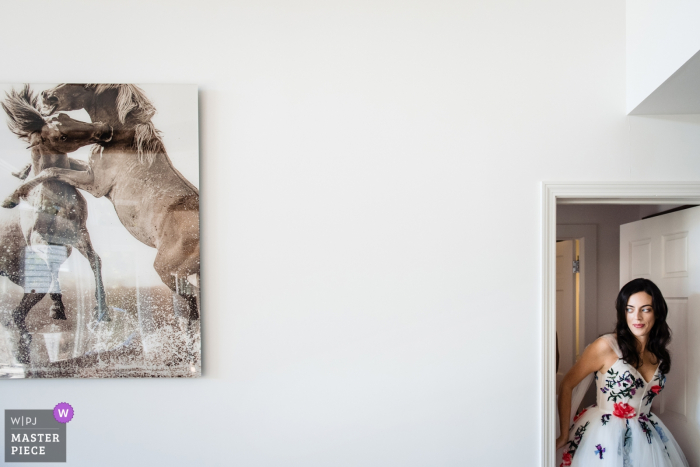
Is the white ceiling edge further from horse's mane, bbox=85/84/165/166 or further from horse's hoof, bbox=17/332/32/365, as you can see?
horse's hoof, bbox=17/332/32/365

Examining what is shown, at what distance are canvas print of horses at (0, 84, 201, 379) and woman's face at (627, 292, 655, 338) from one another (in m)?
2.09

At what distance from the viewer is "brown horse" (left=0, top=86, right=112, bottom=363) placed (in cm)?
216

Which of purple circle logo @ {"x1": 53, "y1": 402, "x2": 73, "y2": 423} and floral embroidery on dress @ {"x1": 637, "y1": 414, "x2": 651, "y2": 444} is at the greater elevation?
purple circle logo @ {"x1": 53, "y1": 402, "x2": 73, "y2": 423}

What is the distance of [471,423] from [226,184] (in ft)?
5.16

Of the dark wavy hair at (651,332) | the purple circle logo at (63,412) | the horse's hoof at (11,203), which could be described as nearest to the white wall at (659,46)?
the dark wavy hair at (651,332)

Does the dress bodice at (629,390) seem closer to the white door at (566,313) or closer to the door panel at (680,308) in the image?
the door panel at (680,308)

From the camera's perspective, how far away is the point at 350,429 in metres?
2.18

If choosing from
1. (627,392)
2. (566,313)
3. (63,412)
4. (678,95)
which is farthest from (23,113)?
(566,313)

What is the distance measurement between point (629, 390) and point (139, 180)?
253 centimetres

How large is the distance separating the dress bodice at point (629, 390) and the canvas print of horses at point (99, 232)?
2.00m

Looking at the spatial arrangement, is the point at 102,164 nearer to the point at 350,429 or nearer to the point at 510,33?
the point at 350,429

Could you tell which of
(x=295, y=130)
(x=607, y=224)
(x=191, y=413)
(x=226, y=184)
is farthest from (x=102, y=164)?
(x=607, y=224)

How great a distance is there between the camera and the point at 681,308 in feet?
7.86

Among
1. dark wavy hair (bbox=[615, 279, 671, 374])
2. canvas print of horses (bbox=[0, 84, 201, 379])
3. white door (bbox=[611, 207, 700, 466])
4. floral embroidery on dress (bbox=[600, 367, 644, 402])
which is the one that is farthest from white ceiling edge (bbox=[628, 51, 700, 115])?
canvas print of horses (bbox=[0, 84, 201, 379])
